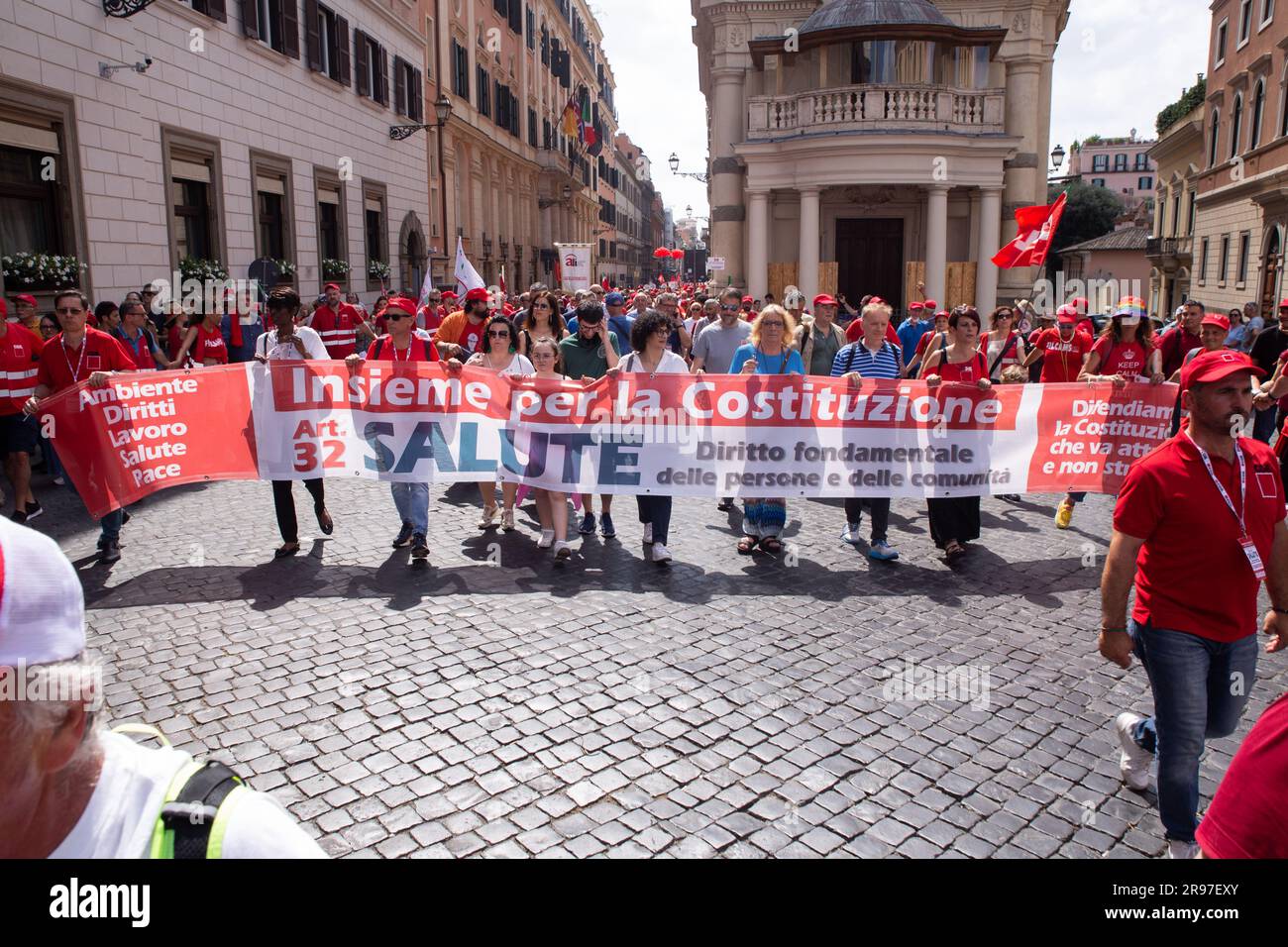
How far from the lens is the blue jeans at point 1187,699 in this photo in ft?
11.3

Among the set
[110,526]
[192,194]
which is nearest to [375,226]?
[192,194]

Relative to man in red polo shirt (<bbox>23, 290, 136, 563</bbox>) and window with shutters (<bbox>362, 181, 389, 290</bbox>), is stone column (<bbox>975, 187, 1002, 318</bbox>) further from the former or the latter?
man in red polo shirt (<bbox>23, 290, 136, 563</bbox>)

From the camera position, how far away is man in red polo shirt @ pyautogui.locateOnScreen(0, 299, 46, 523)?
28.4ft

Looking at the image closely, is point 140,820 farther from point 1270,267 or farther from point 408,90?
point 1270,267

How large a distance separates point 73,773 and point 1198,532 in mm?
3531

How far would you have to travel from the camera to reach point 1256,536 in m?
3.46

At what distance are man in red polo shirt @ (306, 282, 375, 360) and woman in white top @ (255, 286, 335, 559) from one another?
5.71 metres

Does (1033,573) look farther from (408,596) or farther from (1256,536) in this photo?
(408,596)

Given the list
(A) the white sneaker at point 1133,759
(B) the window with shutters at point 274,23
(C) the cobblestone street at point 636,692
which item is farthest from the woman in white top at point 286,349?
(B) the window with shutters at point 274,23

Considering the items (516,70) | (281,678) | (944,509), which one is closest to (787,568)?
(944,509)

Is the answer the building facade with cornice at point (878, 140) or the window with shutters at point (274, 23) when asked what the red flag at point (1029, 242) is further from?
the window with shutters at point (274, 23)

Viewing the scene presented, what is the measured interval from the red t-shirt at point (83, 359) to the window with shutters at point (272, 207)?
12.9 meters

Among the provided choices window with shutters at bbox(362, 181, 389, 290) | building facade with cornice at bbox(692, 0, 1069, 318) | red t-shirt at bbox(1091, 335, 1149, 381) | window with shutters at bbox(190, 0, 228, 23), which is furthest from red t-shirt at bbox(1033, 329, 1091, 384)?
window with shutters at bbox(362, 181, 389, 290)
